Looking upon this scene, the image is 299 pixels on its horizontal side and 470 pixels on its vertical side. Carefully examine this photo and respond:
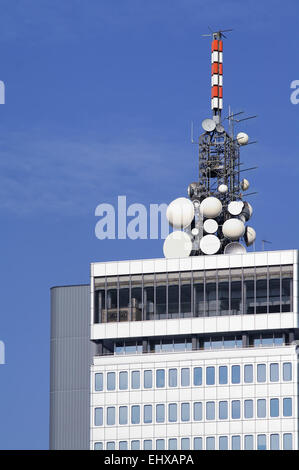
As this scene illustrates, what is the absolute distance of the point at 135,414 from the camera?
18275 centimetres

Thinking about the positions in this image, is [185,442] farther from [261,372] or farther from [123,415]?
[261,372]

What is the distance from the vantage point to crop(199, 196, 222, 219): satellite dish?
186875 mm

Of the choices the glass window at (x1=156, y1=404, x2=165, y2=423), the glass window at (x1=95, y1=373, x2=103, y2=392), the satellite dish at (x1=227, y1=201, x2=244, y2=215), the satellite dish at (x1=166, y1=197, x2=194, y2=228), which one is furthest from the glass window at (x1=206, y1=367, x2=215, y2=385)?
the satellite dish at (x1=227, y1=201, x2=244, y2=215)

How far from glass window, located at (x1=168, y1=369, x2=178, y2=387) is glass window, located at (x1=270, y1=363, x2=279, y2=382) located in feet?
35.8

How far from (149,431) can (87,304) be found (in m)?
19.7

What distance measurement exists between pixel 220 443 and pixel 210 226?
25122 mm

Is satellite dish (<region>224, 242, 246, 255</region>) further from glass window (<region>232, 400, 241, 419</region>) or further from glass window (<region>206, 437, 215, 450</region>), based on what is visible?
glass window (<region>206, 437, 215, 450</region>)

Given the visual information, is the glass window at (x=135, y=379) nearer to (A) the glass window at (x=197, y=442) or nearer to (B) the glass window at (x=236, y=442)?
(A) the glass window at (x=197, y=442)

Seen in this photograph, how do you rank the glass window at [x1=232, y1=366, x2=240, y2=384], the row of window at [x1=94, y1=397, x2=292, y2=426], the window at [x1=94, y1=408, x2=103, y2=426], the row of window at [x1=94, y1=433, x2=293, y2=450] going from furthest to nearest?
the window at [x1=94, y1=408, x2=103, y2=426] < the glass window at [x1=232, y1=366, x2=240, y2=384] < the row of window at [x1=94, y1=397, x2=292, y2=426] < the row of window at [x1=94, y1=433, x2=293, y2=450]

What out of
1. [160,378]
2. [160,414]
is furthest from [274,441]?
[160,378]

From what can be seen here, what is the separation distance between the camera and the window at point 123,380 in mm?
184000
